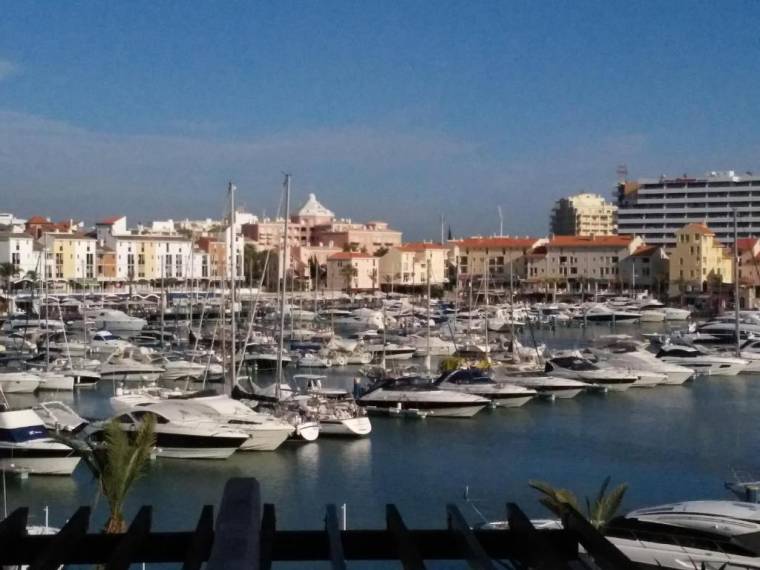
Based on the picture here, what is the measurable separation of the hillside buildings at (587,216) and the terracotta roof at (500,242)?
28.4 meters

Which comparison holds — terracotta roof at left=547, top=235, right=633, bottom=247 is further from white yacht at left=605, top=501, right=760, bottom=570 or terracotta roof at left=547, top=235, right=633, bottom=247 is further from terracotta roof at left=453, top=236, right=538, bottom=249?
white yacht at left=605, top=501, right=760, bottom=570

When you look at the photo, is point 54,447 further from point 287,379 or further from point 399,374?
point 287,379

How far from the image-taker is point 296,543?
270cm

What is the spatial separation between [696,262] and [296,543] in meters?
69.8

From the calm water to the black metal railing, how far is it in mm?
10459

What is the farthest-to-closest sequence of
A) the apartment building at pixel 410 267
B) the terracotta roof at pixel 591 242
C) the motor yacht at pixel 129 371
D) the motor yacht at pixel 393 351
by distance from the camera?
the apartment building at pixel 410 267
the terracotta roof at pixel 591 242
the motor yacht at pixel 393 351
the motor yacht at pixel 129 371

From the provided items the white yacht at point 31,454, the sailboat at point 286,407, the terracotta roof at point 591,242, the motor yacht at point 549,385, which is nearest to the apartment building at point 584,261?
the terracotta roof at point 591,242

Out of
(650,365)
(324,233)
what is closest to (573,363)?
(650,365)

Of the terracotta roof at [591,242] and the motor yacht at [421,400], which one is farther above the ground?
the terracotta roof at [591,242]

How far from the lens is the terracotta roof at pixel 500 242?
77.4 meters

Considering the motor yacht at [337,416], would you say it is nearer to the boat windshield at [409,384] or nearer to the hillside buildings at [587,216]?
the boat windshield at [409,384]

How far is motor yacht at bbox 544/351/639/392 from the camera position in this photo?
26.4 metres

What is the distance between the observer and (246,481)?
9.04 feet

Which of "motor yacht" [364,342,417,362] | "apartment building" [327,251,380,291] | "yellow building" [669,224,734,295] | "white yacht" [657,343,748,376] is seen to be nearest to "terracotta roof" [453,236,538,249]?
"apartment building" [327,251,380,291]
